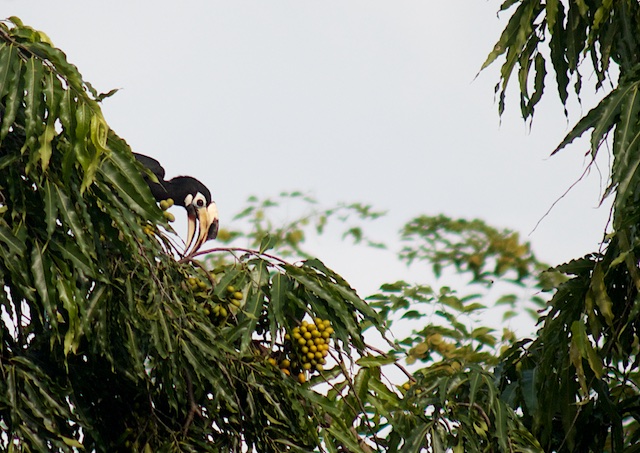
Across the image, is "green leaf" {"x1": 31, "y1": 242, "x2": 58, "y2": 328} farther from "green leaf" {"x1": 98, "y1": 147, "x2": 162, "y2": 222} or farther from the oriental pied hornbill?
the oriental pied hornbill

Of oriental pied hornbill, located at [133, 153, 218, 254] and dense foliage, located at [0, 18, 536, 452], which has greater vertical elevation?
oriental pied hornbill, located at [133, 153, 218, 254]

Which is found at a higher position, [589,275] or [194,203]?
[194,203]

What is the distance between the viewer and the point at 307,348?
95.3 inches

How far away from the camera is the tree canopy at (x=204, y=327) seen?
6.38ft

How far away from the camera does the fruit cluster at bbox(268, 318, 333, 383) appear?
2.40 metres

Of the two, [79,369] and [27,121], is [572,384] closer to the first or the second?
[79,369]

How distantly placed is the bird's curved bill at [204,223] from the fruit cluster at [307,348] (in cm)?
165

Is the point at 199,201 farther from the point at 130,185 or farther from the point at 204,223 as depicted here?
the point at 130,185

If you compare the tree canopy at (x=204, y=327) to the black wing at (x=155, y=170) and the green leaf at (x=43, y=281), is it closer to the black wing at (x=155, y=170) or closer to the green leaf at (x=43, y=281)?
the green leaf at (x=43, y=281)

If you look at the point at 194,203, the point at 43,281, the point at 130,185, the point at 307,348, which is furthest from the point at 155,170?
the point at 43,281

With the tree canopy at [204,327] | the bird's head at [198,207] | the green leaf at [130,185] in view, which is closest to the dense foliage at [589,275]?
the tree canopy at [204,327]

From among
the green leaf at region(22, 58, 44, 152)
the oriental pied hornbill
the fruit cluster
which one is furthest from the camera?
the oriental pied hornbill

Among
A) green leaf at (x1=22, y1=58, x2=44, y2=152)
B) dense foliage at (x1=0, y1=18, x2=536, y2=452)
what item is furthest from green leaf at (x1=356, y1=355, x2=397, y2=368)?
green leaf at (x1=22, y1=58, x2=44, y2=152)

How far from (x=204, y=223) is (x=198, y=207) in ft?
0.23
